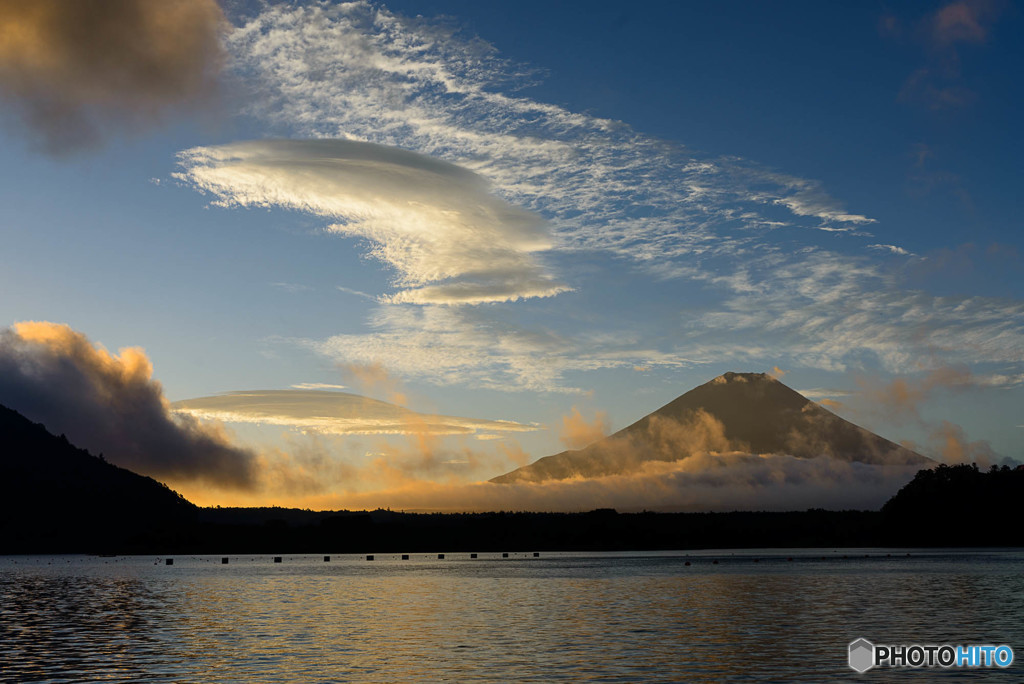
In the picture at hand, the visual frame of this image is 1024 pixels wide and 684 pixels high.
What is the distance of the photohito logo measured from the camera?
177ft

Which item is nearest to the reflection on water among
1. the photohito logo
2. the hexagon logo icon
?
the hexagon logo icon

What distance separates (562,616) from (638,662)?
106ft

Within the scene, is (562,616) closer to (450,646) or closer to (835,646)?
(450,646)

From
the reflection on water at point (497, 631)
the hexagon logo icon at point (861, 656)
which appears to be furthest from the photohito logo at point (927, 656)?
the reflection on water at point (497, 631)

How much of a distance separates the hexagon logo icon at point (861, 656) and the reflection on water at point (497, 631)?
3.50ft

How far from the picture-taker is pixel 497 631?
7438 centimetres

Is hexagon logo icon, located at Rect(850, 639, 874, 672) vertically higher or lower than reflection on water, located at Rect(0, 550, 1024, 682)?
higher

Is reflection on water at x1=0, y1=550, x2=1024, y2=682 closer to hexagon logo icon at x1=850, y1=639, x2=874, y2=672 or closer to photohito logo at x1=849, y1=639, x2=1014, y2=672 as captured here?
hexagon logo icon at x1=850, y1=639, x2=874, y2=672

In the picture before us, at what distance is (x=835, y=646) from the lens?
206 ft

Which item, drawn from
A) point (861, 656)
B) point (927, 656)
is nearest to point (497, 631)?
point (861, 656)

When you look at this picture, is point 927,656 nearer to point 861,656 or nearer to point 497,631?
point 861,656

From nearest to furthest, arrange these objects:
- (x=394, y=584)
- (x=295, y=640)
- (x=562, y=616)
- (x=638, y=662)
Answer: (x=638, y=662), (x=295, y=640), (x=562, y=616), (x=394, y=584)

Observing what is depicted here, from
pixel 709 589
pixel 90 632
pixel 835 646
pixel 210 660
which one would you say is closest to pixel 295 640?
pixel 210 660

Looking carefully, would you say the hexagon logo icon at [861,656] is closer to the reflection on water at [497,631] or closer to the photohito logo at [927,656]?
the photohito logo at [927,656]
